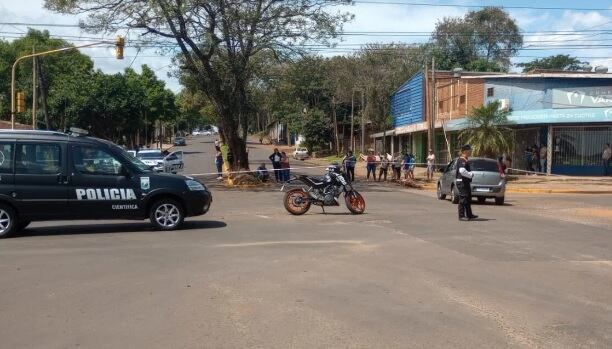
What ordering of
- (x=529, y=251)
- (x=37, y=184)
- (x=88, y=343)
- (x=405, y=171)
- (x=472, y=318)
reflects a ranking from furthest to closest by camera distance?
(x=405, y=171)
(x=37, y=184)
(x=529, y=251)
(x=472, y=318)
(x=88, y=343)

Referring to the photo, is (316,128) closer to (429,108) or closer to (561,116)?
(429,108)

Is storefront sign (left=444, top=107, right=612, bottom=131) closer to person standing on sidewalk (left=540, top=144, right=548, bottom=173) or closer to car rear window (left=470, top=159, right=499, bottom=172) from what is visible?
person standing on sidewalk (left=540, top=144, right=548, bottom=173)

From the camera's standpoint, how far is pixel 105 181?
12.8m

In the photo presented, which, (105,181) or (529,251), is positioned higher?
(105,181)

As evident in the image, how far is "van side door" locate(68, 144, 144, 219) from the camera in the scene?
1273 centimetres

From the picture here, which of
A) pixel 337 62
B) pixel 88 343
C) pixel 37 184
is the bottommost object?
pixel 88 343

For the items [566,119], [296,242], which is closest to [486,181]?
[296,242]

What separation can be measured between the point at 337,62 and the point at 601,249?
49.8m

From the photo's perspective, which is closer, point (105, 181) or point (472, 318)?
point (472, 318)

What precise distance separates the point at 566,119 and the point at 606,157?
8.96 ft

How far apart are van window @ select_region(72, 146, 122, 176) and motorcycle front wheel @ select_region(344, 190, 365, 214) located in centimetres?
587

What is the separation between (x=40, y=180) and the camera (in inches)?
496

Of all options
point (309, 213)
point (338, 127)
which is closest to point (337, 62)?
point (338, 127)

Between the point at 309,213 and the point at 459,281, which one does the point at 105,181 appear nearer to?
the point at 309,213
